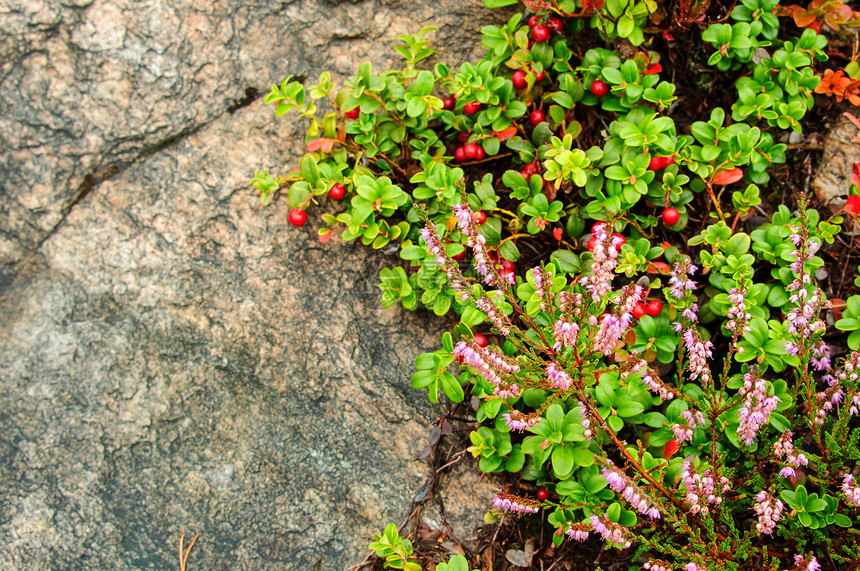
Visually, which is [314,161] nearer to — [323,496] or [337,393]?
[337,393]

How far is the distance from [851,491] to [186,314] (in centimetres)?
324

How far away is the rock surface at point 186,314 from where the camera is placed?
10.3 ft

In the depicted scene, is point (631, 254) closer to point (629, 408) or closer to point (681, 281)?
point (681, 281)

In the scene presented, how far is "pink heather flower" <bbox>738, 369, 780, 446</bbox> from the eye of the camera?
246 cm

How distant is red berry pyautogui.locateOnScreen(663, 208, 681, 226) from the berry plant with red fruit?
0.01 metres

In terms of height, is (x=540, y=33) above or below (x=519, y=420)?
above

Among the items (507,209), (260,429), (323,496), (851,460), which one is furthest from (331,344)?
(851,460)

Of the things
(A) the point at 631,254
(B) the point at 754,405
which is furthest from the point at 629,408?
(A) the point at 631,254

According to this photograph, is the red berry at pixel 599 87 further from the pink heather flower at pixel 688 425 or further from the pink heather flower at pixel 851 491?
the pink heather flower at pixel 851 491

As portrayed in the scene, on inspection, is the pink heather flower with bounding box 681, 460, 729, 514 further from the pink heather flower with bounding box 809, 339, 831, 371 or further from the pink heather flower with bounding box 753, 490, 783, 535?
the pink heather flower with bounding box 809, 339, 831, 371

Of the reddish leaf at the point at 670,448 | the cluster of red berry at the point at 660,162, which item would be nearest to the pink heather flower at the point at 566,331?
the reddish leaf at the point at 670,448

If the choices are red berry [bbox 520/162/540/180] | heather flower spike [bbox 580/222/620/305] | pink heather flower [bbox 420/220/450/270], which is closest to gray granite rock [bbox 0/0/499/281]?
red berry [bbox 520/162/540/180]

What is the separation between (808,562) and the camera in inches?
97.3

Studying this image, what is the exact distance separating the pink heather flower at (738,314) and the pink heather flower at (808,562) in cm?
94
